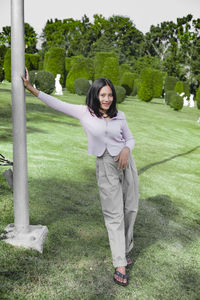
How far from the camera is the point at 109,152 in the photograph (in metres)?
2.52

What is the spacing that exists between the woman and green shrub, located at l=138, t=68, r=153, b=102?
2213cm

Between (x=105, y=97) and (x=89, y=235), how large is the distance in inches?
60.2

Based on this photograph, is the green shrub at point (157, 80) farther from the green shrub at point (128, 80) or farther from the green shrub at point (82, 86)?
the green shrub at point (82, 86)

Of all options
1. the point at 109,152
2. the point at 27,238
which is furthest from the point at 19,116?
the point at 27,238

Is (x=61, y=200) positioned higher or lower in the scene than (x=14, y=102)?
lower

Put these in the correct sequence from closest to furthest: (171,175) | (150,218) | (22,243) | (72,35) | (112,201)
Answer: (112,201)
(22,243)
(150,218)
(171,175)
(72,35)

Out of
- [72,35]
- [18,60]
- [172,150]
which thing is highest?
[72,35]

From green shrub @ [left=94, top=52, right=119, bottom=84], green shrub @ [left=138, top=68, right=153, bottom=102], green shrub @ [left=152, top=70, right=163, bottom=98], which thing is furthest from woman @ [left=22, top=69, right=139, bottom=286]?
green shrub @ [left=152, top=70, right=163, bottom=98]

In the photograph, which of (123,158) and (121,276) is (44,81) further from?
(121,276)

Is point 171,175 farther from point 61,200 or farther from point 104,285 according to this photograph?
point 104,285

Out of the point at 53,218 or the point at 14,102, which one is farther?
the point at 53,218

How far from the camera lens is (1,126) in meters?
9.00

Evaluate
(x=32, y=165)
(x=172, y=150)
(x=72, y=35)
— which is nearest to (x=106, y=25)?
(x=72, y=35)

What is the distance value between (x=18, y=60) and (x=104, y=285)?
185 cm
